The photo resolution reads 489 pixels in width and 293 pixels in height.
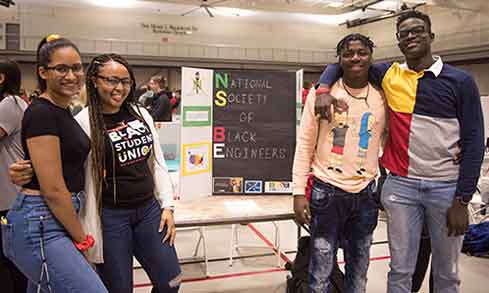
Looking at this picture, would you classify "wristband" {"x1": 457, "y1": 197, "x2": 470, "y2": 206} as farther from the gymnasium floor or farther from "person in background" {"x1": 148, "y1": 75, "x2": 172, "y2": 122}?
"person in background" {"x1": 148, "y1": 75, "x2": 172, "y2": 122}

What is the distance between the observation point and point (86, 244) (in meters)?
1.66

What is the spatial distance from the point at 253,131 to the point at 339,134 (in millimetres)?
1056

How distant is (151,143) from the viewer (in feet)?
6.42

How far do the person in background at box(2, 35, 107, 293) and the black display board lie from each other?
1.42 m

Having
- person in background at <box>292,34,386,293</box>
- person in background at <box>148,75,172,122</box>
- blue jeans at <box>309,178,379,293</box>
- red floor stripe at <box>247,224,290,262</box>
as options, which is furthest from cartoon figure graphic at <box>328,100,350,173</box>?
person in background at <box>148,75,172,122</box>

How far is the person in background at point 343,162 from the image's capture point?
2004 mm

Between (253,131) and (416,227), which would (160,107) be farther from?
(416,227)

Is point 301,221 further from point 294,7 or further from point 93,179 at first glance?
point 294,7

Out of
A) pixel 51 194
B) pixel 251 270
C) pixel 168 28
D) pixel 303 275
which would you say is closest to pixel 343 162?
pixel 303 275

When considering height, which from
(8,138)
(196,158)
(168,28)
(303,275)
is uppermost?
(168,28)

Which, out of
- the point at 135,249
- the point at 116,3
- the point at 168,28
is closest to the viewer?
the point at 135,249

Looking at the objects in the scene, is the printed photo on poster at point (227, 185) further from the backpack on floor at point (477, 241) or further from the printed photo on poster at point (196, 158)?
the backpack on floor at point (477, 241)

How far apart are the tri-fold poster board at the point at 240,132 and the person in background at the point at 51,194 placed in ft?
4.19

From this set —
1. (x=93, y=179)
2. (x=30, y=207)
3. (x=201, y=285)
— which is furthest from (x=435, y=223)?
(x=201, y=285)
